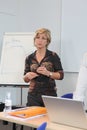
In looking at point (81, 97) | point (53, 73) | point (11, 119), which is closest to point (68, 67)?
point (53, 73)

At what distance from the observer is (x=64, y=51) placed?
13.4ft

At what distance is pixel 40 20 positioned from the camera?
453 centimetres

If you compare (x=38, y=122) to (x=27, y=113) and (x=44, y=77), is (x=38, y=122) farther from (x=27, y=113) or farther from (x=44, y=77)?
(x=44, y=77)

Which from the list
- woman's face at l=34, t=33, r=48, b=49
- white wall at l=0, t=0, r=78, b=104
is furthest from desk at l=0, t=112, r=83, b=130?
white wall at l=0, t=0, r=78, b=104

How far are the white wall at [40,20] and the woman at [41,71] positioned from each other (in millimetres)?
875

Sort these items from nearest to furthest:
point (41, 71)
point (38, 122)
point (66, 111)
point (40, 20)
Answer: point (66, 111), point (38, 122), point (41, 71), point (40, 20)

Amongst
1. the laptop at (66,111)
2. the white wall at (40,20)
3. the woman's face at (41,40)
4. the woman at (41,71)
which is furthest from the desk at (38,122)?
the white wall at (40,20)

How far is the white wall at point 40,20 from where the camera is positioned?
410 centimetres

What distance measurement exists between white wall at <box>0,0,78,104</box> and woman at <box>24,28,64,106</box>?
0.88 meters

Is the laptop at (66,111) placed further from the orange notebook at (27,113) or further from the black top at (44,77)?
the black top at (44,77)

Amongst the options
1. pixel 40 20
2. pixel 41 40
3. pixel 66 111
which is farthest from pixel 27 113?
pixel 40 20

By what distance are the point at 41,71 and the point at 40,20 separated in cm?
167

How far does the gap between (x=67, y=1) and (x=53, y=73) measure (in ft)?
4.65

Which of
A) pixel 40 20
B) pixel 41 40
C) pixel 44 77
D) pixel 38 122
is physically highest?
pixel 40 20
